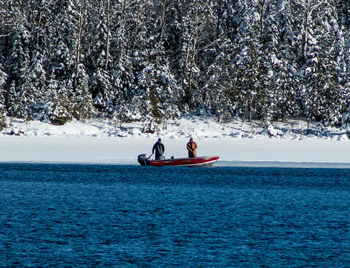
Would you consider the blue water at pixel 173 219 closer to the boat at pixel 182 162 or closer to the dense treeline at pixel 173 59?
the boat at pixel 182 162

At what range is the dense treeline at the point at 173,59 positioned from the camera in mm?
55656

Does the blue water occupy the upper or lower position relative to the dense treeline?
lower

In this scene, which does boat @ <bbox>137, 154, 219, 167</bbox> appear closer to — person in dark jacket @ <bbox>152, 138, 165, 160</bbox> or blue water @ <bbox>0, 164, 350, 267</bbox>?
person in dark jacket @ <bbox>152, 138, 165, 160</bbox>

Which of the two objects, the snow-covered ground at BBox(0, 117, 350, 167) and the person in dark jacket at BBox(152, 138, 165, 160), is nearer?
the person in dark jacket at BBox(152, 138, 165, 160)

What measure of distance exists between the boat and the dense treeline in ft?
47.9

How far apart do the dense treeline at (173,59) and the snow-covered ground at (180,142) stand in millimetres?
1465

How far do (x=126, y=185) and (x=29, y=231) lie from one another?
12.3m

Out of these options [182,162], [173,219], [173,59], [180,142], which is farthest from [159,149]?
[173,59]

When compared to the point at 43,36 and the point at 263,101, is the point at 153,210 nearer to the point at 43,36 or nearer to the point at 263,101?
the point at 263,101

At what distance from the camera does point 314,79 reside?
57.4 metres

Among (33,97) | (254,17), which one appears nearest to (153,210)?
(33,97)

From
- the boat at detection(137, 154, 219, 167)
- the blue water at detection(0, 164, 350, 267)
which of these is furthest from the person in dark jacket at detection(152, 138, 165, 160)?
the blue water at detection(0, 164, 350, 267)

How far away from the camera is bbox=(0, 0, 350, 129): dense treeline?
5566 cm

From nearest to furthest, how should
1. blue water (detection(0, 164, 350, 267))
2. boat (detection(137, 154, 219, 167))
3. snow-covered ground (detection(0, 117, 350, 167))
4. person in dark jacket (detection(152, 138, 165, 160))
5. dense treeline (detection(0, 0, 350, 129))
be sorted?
blue water (detection(0, 164, 350, 267)) < boat (detection(137, 154, 219, 167)) < person in dark jacket (detection(152, 138, 165, 160)) < snow-covered ground (detection(0, 117, 350, 167)) < dense treeline (detection(0, 0, 350, 129))
